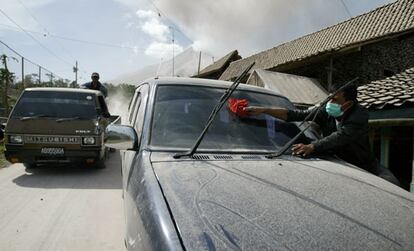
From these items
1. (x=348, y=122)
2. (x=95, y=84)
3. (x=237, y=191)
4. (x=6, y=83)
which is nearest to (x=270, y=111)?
(x=348, y=122)

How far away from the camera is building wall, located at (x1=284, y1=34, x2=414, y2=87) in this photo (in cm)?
1534

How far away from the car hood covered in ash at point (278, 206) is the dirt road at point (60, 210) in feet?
7.16

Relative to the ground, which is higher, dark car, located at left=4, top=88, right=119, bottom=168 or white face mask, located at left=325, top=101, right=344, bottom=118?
white face mask, located at left=325, top=101, right=344, bottom=118

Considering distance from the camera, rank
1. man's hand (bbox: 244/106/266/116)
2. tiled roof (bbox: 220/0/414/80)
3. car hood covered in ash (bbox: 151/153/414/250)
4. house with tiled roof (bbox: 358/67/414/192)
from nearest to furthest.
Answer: car hood covered in ash (bbox: 151/153/414/250)
man's hand (bbox: 244/106/266/116)
house with tiled roof (bbox: 358/67/414/192)
tiled roof (bbox: 220/0/414/80)

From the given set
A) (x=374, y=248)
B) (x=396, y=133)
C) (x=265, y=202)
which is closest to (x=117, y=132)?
(x=265, y=202)

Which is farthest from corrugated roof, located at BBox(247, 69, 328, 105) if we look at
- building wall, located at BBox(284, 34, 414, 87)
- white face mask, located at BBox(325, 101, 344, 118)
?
white face mask, located at BBox(325, 101, 344, 118)

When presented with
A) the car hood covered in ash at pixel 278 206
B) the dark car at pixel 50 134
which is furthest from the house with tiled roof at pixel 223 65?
the car hood covered in ash at pixel 278 206

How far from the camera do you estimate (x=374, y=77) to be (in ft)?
54.7

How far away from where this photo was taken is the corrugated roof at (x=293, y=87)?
1338cm

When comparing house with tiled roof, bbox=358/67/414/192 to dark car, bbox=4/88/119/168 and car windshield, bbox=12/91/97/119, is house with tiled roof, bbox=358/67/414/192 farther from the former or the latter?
car windshield, bbox=12/91/97/119

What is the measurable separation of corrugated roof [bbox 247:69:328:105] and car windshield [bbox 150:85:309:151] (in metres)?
9.88

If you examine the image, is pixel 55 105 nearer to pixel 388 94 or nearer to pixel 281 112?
pixel 281 112

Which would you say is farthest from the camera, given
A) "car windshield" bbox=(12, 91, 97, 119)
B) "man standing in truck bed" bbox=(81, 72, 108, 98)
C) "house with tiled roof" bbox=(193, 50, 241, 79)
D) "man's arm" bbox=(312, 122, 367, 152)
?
"house with tiled roof" bbox=(193, 50, 241, 79)

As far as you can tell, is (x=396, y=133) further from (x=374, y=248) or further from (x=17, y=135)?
(x=17, y=135)
